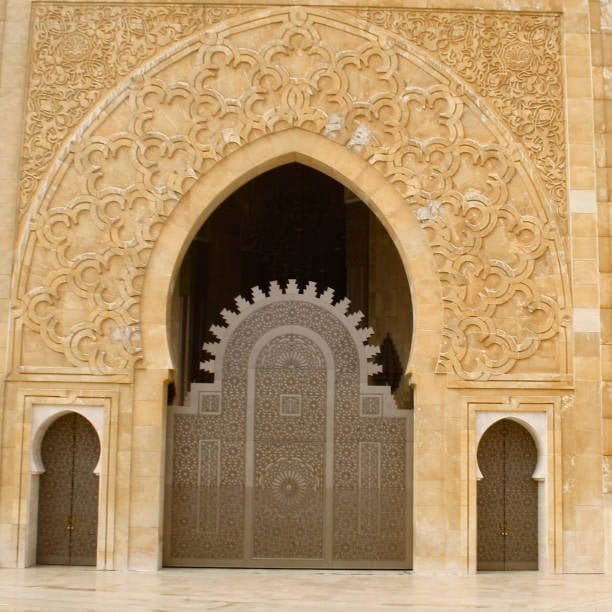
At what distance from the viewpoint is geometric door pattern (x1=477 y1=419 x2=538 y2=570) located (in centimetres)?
908

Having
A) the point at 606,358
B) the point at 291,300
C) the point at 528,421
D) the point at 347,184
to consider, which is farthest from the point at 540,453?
the point at 347,184

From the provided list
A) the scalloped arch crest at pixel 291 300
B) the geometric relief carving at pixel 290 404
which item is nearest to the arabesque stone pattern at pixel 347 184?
the scalloped arch crest at pixel 291 300

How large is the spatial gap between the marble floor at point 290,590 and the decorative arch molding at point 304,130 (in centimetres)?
162

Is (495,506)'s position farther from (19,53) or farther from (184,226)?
(19,53)

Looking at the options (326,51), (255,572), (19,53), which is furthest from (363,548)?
(19,53)

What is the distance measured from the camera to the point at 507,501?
912 cm

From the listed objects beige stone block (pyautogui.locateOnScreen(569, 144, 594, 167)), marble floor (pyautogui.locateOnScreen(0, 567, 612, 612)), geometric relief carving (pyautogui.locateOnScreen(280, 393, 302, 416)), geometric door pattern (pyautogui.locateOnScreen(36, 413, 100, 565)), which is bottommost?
marble floor (pyautogui.locateOnScreen(0, 567, 612, 612))

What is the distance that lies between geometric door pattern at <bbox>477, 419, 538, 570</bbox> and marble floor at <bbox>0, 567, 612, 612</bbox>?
0.91 ft

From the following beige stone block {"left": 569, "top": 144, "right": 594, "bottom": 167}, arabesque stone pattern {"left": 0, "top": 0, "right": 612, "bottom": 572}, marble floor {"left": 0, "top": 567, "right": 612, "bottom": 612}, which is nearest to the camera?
marble floor {"left": 0, "top": 567, "right": 612, "bottom": 612}

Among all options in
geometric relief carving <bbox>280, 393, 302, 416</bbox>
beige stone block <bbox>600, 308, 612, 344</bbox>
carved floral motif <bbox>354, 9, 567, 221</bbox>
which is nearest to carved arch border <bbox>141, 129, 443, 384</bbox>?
geometric relief carving <bbox>280, 393, 302, 416</bbox>

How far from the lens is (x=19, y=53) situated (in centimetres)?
931

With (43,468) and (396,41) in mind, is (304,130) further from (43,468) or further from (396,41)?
(43,468)

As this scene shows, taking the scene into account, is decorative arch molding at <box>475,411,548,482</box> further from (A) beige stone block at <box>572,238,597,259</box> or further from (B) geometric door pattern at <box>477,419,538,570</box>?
(A) beige stone block at <box>572,238,597,259</box>

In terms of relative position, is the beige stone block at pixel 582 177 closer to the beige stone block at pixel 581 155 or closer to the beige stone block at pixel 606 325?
the beige stone block at pixel 581 155
